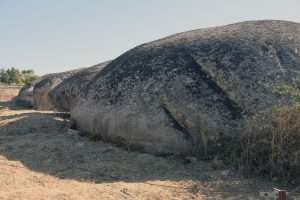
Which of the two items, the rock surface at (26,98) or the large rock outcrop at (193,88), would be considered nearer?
the large rock outcrop at (193,88)

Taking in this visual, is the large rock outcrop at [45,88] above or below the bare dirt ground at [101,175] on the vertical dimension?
above

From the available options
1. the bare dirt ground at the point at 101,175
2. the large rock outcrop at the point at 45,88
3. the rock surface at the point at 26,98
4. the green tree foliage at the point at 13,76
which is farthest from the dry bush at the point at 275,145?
the green tree foliage at the point at 13,76

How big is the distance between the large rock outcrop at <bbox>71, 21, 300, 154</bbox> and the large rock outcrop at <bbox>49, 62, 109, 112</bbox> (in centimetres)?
377

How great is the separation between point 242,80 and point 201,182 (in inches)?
63.7

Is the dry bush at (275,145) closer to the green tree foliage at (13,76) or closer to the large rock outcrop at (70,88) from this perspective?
the large rock outcrop at (70,88)

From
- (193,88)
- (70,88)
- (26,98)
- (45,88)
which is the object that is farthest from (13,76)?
(193,88)

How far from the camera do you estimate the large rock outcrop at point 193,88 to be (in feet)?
16.7

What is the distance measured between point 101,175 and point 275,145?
1799 millimetres

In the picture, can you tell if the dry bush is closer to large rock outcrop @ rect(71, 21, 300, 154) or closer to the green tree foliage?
large rock outcrop @ rect(71, 21, 300, 154)

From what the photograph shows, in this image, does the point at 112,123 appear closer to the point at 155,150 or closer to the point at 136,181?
the point at 155,150

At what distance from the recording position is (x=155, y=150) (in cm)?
520

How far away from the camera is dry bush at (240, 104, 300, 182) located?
4258mm

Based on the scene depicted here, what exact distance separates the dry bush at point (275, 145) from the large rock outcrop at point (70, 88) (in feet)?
18.9

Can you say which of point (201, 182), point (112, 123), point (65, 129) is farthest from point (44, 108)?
point (201, 182)
